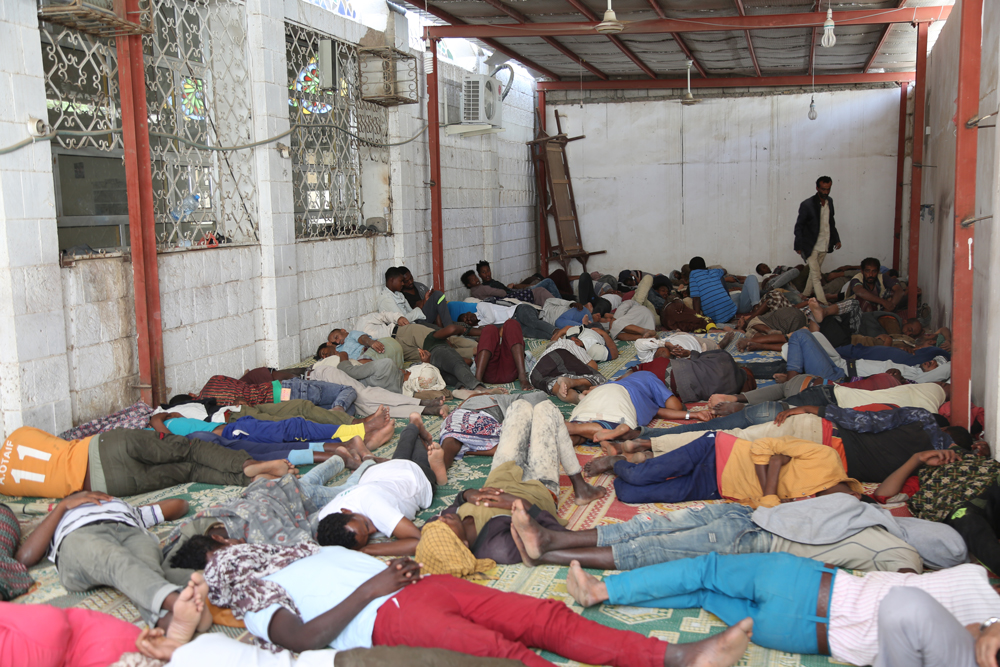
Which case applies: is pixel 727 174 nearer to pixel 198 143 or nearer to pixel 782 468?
pixel 198 143

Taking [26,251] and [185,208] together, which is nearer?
[26,251]

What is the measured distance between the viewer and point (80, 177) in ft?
16.3

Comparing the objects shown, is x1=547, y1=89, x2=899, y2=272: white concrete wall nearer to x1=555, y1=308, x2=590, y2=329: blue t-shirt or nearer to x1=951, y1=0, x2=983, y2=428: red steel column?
x1=555, y1=308, x2=590, y2=329: blue t-shirt

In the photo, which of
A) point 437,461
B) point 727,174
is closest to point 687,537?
point 437,461

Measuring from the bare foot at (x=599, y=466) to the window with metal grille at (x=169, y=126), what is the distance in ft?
10.9

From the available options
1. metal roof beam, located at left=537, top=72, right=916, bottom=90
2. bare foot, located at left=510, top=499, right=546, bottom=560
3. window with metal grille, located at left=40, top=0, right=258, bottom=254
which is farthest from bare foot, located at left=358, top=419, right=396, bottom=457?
metal roof beam, located at left=537, top=72, right=916, bottom=90

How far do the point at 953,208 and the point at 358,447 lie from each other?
4.44m

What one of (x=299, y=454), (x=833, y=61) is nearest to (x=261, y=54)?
(x=299, y=454)

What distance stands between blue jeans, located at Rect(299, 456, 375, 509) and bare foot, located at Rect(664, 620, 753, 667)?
1741 millimetres

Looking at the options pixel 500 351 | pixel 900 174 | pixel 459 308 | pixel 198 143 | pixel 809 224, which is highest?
pixel 900 174

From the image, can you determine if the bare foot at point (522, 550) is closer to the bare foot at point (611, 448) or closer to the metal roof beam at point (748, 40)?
the bare foot at point (611, 448)

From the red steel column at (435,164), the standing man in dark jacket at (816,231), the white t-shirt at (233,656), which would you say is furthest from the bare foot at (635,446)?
the standing man in dark jacket at (816,231)

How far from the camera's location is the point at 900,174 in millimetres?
11602

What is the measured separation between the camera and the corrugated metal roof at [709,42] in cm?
831
